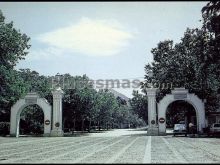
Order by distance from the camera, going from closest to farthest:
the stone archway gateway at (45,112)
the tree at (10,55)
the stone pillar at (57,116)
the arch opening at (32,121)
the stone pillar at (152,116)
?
the tree at (10,55) → the stone pillar at (152,116) → the stone pillar at (57,116) → the stone archway gateway at (45,112) → the arch opening at (32,121)

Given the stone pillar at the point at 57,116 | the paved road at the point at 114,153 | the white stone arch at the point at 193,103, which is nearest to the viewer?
the paved road at the point at 114,153

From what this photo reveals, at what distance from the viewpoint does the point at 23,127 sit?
56.5 metres

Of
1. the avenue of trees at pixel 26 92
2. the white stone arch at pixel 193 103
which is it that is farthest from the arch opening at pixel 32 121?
the white stone arch at pixel 193 103

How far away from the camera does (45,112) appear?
4259 centimetres

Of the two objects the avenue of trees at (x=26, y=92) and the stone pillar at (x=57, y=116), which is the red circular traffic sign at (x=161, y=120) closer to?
the stone pillar at (x=57, y=116)

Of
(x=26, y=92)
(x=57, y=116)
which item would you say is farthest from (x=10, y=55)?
(x=57, y=116)

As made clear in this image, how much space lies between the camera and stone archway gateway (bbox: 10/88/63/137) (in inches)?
1661

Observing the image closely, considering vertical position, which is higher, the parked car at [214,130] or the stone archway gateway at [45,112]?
the stone archway gateway at [45,112]

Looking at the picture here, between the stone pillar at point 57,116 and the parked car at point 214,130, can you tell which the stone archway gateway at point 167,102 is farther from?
the stone pillar at point 57,116

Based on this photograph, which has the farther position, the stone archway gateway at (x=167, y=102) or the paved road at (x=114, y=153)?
the stone archway gateway at (x=167, y=102)

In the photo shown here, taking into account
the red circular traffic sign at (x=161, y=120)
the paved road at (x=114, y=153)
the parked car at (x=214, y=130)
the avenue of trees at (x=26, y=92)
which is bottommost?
the paved road at (x=114, y=153)

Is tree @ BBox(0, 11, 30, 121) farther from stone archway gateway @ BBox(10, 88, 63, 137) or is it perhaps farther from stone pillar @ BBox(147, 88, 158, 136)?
stone pillar @ BBox(147, 88, 158, 136)

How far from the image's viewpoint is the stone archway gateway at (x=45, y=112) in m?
42.2

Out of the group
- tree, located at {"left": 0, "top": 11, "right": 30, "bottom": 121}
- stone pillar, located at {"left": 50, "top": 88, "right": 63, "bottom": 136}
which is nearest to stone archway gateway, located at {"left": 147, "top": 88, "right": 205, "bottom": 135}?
stone pillar, located at {"left": 50, "top": 88, "right": 63, "bottom": 136}
